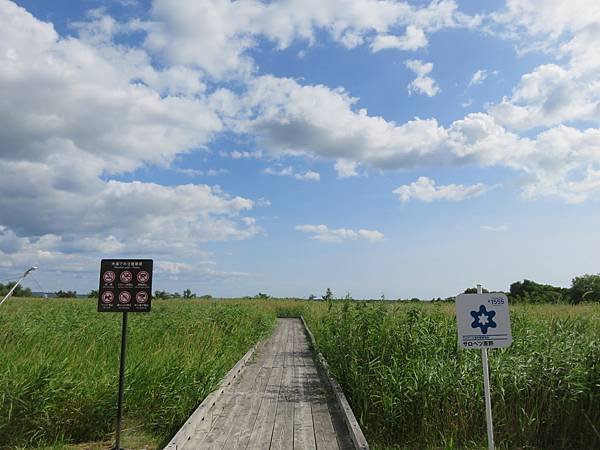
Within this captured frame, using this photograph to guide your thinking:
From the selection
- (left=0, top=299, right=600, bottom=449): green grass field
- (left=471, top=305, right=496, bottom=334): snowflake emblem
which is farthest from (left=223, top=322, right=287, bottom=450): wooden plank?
(left=471, top=305, right=496, bottom=334): snowflake emblem

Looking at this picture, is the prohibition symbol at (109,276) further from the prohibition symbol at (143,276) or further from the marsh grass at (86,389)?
the marsh grass at (86,389)

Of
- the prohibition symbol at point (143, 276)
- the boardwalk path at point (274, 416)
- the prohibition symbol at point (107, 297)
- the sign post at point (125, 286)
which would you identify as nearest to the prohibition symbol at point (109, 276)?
the sign post at point (125, 286)

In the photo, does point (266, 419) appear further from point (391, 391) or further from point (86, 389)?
point (86, 389)

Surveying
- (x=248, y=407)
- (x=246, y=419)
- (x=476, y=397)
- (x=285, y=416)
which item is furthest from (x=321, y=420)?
(x=476, y=397)

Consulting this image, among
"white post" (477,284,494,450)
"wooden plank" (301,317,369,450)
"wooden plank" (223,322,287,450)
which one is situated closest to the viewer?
"white post" (477,284,494,450)

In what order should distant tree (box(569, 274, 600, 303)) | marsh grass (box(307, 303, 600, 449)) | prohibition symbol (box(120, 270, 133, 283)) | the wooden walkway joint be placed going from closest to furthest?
the wooden walkway joint, prohibition symbol (box(120, 270, 133, 283)), marsh grass (box(307, 303, 600, 449)), distant tree (box(569, 274, 600, 303))

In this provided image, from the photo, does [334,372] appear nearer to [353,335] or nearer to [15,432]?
[353,335]

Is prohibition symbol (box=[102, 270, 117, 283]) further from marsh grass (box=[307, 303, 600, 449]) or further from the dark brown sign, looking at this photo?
marsh grass (box=[307, 303, 600, 449])

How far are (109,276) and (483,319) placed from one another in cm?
411

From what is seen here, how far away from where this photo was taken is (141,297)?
4.96 m

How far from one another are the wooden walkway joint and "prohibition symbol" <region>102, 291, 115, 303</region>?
63.4 inches

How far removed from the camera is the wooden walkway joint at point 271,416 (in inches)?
180

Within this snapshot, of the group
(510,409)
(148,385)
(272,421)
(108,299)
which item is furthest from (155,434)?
(510,409)

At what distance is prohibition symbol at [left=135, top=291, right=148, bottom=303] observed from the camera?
4957 mm
